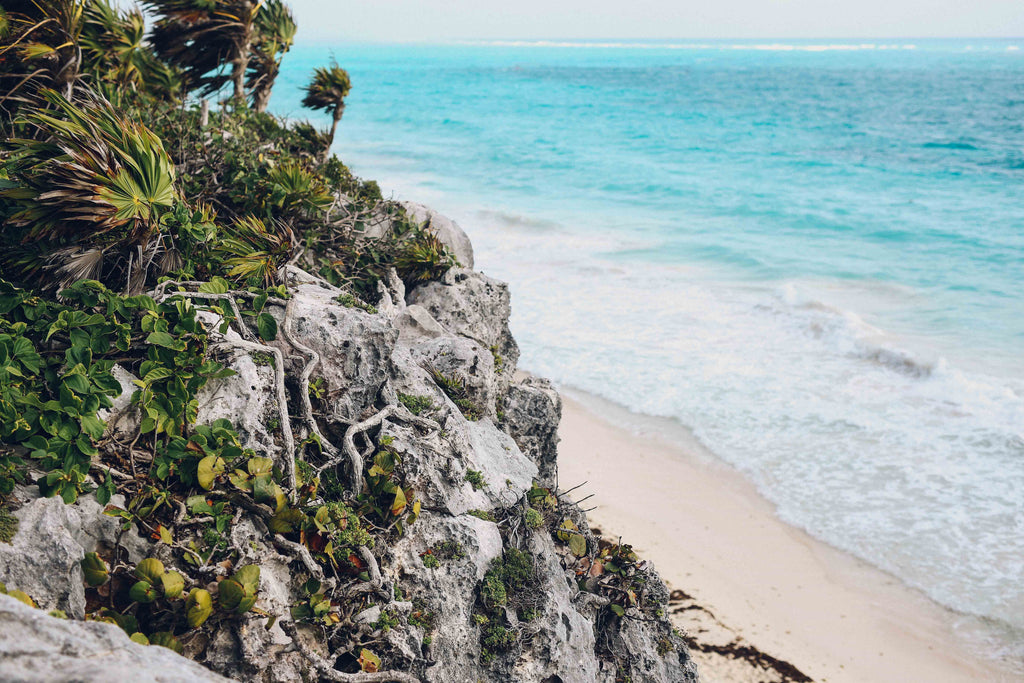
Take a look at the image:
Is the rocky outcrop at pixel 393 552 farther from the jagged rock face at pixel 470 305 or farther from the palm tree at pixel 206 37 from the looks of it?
the palm tree at pixel 206 37

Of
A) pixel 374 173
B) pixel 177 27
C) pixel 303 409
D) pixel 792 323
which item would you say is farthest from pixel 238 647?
pixel 374 173

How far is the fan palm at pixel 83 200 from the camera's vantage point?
400 centimetres

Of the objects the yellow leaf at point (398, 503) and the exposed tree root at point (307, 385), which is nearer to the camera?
the yellow leaf at point (398, 503)

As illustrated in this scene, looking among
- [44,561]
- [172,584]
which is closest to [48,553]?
[44,561]

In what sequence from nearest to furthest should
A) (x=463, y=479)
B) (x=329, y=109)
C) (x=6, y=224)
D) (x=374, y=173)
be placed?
(x=6, y=224) < (x=463, y=479) < (x=329, y=109) < (x=374, y=173)

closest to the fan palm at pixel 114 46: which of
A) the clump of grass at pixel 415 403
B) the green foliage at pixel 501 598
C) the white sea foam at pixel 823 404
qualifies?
the clump of grass at pixel 415 403

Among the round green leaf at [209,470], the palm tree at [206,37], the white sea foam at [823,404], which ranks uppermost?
the palm tree at [206,37]

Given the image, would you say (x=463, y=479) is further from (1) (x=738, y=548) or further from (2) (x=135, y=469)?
(1) (x=738, y=548)

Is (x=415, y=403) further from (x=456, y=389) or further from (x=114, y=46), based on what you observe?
(x=114, y=46)

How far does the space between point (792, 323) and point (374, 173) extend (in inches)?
831

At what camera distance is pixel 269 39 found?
1050cm

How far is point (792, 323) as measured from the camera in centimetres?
1512

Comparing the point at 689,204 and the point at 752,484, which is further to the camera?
the point at 689,204

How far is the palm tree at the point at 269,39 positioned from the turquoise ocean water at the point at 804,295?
270 inches
